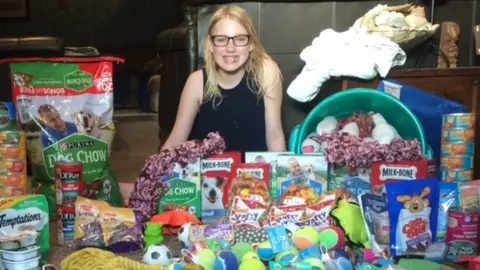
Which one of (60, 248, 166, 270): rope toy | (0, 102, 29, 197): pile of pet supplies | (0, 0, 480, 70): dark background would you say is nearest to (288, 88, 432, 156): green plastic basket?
(60, 248, 166, 270): rope toy

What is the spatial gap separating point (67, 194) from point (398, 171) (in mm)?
864

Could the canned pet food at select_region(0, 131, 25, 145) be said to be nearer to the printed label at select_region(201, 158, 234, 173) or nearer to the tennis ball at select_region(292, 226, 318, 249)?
the printed label at select_region(201, 158, 234, 173)

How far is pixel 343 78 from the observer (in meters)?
1.86

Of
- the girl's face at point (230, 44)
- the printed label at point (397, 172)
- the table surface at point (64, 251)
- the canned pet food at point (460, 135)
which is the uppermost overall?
the girl's face at point (230, 44)

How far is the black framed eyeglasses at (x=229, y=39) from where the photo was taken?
1.69 meters

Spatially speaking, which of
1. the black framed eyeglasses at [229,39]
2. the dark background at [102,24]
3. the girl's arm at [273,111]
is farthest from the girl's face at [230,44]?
the dark background at [102,24]

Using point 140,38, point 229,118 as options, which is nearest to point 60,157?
point 229,118

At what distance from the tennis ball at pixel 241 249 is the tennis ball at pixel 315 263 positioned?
0.50 feet

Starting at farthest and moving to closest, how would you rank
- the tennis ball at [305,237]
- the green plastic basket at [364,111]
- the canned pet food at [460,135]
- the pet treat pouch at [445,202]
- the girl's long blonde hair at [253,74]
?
1. the girl's long blonde hair at [253,74]
2. the green plastic basket at [364,111]
3. the canned pet food at [460,135]
4. the pet treat pouch at [445,202]
5. the tennis ball at [305,237]

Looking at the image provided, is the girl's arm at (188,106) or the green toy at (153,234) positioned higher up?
the girl's arm at (188,106)

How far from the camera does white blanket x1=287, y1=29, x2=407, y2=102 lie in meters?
1.79

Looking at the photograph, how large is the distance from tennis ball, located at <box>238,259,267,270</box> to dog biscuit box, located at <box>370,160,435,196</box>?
0.42 m

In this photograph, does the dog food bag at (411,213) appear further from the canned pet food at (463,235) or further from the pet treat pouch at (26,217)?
the pet treat pouch at (26,217)

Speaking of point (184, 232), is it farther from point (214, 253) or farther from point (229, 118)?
point (229, 118)
